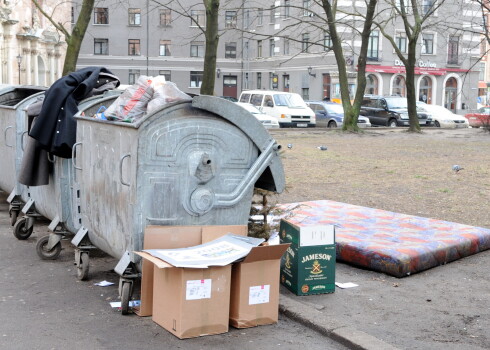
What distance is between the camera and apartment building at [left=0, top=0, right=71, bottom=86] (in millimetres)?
48906

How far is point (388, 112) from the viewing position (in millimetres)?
37594

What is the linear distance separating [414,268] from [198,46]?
64766 millimetres

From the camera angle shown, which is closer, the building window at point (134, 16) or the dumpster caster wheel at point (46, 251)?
the dumpster caster wheel at point (46, 251)

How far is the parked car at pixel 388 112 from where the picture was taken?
3712cm

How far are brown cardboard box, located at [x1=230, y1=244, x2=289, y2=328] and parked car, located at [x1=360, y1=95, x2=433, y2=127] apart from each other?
3274 cm

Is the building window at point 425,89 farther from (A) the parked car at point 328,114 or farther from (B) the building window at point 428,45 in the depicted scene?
(A) the parked car at point 328,114

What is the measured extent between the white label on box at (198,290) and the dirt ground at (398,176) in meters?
1.95

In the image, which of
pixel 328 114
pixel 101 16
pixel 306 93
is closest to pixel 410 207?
pixel 328 114

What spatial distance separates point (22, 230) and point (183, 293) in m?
4.02

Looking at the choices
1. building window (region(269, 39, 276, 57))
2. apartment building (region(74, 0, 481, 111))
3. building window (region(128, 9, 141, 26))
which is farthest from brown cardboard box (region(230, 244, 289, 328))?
building window (region(128, 9, 141, 26))

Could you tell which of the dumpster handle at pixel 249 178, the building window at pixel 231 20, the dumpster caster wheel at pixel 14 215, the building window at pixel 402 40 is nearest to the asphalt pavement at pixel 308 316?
the dumpster handle at pixel 249 178

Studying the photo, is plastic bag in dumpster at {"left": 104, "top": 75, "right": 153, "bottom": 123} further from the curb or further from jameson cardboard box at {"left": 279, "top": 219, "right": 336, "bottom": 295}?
the curb

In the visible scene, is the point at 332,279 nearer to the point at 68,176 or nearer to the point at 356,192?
the point at 68,176

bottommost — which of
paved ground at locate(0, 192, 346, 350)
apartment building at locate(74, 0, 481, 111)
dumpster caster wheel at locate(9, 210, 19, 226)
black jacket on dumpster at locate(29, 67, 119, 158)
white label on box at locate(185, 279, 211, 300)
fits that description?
paved ground at locate(0, 192, 346, 350)
